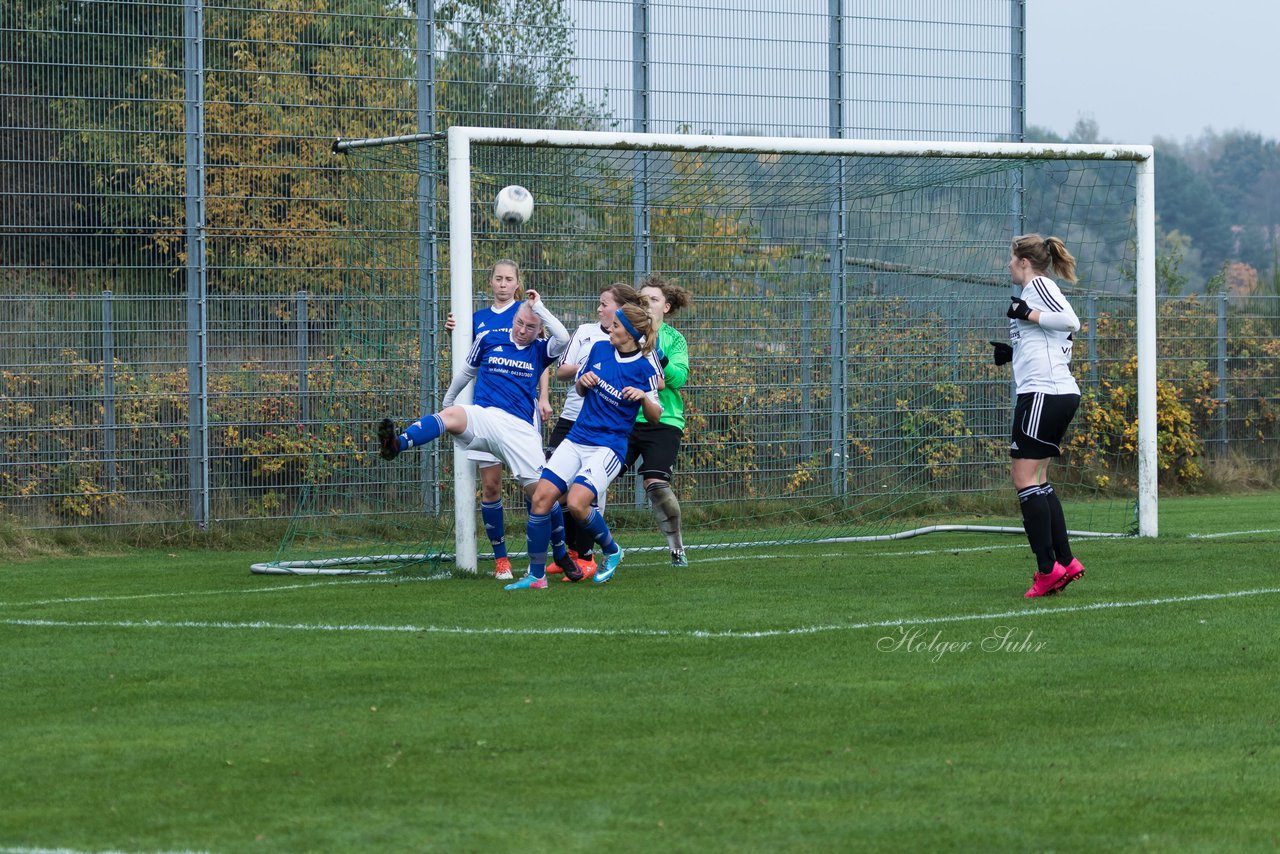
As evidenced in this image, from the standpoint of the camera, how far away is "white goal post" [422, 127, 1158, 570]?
11.0m

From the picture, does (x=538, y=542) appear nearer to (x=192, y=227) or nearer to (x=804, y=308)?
(x=192, y=227)

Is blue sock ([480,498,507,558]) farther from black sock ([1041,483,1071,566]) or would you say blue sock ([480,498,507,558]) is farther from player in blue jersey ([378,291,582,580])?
black sock ([1041,483,1071,566])

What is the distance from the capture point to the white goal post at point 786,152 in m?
11.0

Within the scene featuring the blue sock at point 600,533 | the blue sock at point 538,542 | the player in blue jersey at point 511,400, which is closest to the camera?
the blue sock at point 538,542

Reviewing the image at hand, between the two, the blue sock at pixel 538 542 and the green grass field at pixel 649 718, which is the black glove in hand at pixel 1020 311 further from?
the blue sock at pixel 538 542

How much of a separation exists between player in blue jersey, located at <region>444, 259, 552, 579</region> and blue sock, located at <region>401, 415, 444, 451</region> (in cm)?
51

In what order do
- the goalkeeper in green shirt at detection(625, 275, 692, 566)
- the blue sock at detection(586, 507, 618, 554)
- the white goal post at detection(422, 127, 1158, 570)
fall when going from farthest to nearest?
the goalkeeper in green shirt at detection(625, 275, 692, 566) < the white goal post at detection(422, 127, 1158, 570) < the blue sock at detection(586, 507, 618, 554)

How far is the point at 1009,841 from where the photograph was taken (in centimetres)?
446

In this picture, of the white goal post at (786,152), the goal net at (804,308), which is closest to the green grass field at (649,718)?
the white goal post at (786,152)

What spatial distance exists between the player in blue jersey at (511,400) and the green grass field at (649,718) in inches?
37.7

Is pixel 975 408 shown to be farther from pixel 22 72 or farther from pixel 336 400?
pixel 22 72

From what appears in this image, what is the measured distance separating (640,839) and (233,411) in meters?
10.7

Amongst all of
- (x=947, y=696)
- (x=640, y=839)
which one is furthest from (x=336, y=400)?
(x=640, y=839)

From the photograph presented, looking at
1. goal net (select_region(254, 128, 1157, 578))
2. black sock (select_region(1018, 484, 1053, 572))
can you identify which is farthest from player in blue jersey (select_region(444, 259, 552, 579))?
black sock (select_region(1018, 484, 1053, 572))
